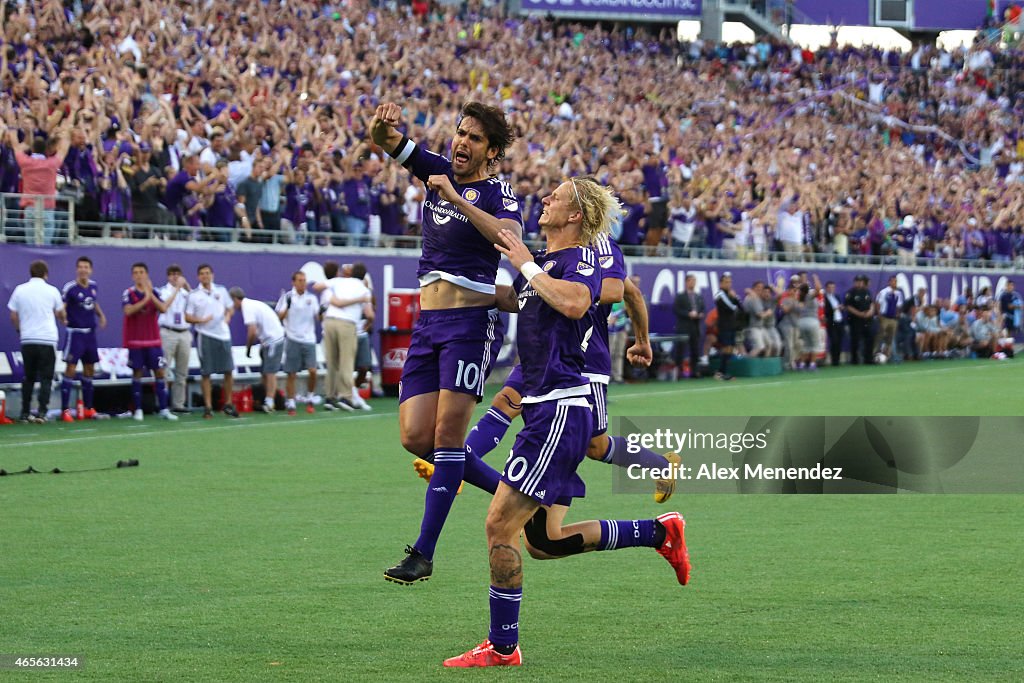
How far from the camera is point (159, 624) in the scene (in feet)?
23.5

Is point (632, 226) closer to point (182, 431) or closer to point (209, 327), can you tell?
point (209, 327)

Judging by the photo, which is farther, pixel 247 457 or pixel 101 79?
pixel 101 79

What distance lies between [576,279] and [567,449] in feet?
2.32

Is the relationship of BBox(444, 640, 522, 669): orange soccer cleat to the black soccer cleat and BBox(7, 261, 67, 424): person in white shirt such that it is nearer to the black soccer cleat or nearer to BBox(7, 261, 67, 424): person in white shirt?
the black soccer cleat

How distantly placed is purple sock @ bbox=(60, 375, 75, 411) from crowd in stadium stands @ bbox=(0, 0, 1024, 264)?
6.93ft

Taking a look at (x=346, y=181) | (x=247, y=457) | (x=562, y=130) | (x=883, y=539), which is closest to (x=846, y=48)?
(x=562, y=130)

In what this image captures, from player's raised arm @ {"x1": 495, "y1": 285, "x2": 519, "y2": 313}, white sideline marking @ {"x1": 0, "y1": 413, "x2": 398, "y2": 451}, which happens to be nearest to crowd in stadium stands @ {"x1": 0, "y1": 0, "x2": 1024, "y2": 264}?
white sideline marking @ {"x1": 0, "y1": 413, "x2": 398, "y2": 451}

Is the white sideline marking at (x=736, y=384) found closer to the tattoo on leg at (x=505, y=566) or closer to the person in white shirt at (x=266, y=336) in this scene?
the person in white shirt at (x=266, y=336)

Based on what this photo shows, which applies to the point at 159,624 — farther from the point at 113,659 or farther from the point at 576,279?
the point at 576,279

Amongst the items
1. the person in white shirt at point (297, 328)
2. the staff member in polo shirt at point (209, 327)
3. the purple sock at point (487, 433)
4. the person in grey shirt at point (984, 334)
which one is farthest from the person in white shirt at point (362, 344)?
the person in grey shirt at point (984, 334)

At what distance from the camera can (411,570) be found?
23.5 feet

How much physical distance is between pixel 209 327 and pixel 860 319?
1831 centimetres

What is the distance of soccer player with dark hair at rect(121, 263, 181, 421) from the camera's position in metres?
19.0

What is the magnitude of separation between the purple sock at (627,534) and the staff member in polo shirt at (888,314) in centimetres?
2776
